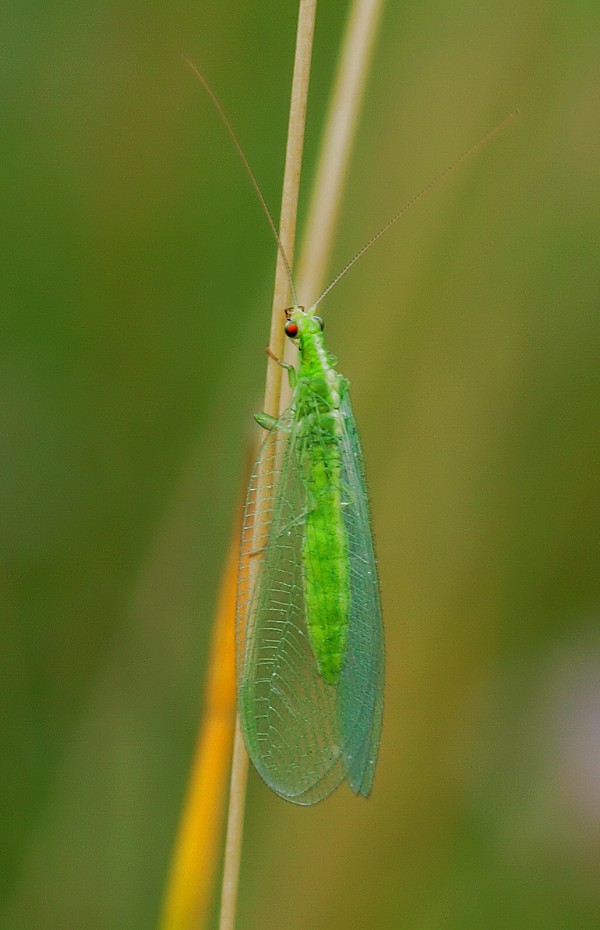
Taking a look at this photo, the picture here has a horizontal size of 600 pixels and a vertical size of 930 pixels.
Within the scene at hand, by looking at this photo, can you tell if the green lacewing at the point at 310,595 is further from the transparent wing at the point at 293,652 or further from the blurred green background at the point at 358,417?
the blurred green background at the point at 358,417

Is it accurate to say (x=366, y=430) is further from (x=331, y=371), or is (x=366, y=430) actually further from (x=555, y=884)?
(x=555, y=884)

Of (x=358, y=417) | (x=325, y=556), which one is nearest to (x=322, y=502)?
(x=325, y=556)

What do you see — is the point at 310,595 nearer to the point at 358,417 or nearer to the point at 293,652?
the point at 293,652

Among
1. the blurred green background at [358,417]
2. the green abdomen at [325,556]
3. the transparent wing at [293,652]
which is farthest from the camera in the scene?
the blurred green background at [358,417]

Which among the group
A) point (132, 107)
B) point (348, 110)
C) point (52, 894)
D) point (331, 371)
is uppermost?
point (132, 107)

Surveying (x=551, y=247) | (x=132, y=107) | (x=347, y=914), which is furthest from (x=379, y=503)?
(x=132, y=107)

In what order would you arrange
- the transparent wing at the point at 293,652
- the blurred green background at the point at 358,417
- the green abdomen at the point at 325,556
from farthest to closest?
the blurred green background at the point at 358,417 < the green abdomen at the point at 325,556 < the transparent wing at the point at 293,652

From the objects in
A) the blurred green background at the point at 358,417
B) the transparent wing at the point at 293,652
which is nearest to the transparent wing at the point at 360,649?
the transparent wing at the point at 293,652

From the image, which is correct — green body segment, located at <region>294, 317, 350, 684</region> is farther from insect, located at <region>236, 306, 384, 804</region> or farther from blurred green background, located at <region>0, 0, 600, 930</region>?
blurred green background, located at <region>0, 0, 600, 930</region>
